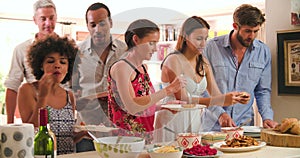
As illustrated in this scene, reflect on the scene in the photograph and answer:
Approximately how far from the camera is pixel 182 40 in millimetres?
2770

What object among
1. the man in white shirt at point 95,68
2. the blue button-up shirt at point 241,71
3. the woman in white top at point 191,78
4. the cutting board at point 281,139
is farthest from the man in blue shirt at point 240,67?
the cutting board at point 281,139

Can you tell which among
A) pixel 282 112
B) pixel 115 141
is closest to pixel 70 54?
pixel 115 141

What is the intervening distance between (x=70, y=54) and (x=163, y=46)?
66 centimetres

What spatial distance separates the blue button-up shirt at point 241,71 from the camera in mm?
3234

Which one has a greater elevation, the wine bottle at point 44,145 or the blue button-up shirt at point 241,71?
the blue button-up shirt at point 241,71

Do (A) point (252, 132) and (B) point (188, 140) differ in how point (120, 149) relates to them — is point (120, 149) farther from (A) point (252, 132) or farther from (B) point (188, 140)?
(A) point (252, 132)

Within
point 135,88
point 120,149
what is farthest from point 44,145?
point 135,88

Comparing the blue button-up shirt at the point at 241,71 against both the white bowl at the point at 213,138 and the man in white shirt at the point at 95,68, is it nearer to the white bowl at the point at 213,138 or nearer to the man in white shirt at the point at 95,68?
the man in white shirt at the point at 95,68

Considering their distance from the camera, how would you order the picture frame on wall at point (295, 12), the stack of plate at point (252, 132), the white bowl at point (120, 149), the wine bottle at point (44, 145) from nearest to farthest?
the wine bottle at point (44, 145) < the white bowl at point (120, 149) < the stack of plate at point (252, 132) < the picture frame on wall at point (295, 12)

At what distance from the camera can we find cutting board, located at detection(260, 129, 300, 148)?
7.09 ft

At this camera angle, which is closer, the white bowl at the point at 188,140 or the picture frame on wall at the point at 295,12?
the white bowl at the point at 188,140

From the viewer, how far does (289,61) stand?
312 cm

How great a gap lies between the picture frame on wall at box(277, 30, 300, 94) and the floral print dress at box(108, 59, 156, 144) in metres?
1.26

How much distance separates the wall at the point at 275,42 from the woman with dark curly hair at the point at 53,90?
148cm
